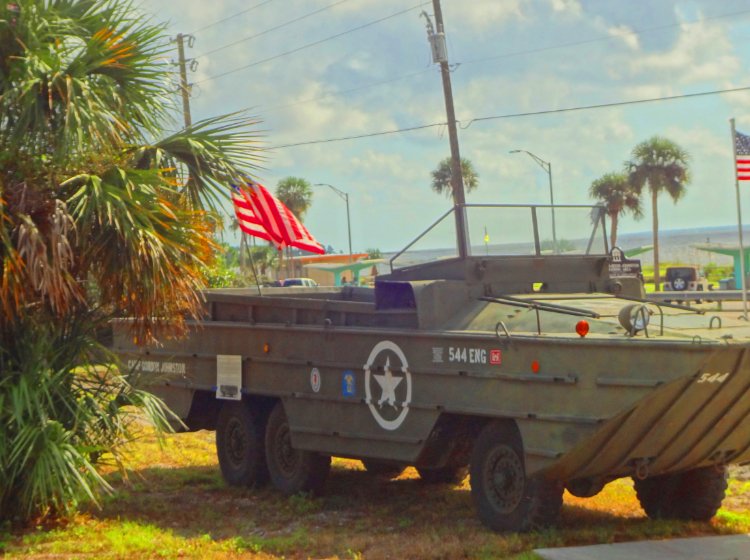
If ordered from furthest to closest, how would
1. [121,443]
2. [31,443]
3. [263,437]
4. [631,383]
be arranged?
1. [263,437]
2. [121,443]
3. [31,443]
4. [631,383]

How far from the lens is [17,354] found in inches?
372

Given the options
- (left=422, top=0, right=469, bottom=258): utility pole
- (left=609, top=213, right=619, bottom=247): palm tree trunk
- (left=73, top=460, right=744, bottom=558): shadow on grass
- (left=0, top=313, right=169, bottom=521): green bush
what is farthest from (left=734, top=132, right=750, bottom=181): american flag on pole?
(left=0, top=313, right=169, bottom=521): green bush

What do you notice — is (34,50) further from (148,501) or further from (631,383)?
(631,383)

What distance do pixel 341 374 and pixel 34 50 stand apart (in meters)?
3.65

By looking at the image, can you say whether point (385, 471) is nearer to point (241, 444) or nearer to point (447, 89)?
point (241, 444)

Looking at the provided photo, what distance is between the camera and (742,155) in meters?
22.3

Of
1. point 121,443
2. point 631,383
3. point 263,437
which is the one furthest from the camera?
point 263,437

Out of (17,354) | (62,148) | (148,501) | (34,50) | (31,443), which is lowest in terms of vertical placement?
(148,501)

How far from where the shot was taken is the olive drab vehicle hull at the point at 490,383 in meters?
8.43

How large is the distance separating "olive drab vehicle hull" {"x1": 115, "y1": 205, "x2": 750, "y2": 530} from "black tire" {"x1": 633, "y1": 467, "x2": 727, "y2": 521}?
16 mm

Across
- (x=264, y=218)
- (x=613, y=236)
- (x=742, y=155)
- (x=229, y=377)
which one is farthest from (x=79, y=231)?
(x=613, y=236)

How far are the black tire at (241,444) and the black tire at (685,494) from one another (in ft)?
12.1

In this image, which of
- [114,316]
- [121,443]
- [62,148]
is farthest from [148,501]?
[62,148]

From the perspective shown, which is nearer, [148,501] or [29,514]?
[29,514]
